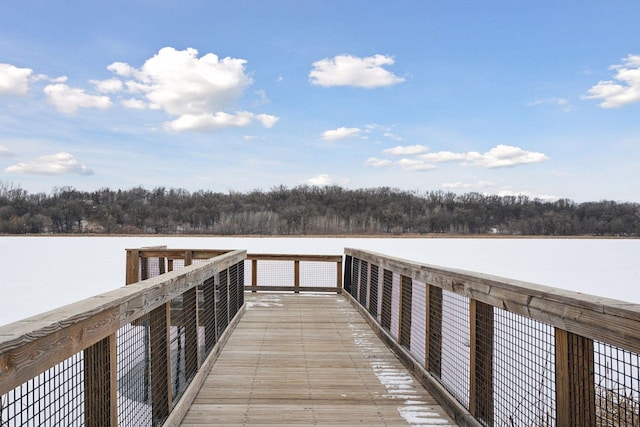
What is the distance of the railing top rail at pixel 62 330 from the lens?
122 centimetres

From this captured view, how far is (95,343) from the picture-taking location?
5.88ft

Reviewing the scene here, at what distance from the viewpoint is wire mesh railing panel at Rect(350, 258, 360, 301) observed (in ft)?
25.2

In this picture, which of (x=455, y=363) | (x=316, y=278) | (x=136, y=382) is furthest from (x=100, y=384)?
(x=316, y=278)

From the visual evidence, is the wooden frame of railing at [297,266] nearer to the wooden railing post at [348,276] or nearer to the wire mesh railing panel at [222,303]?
the wooden railing post at [348,276]

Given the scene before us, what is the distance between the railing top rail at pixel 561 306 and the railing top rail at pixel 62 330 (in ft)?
5.82

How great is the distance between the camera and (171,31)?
3089 cm

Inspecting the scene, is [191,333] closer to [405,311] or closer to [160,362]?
[160,362]

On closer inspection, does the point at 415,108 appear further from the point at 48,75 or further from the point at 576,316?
the point at 576,316

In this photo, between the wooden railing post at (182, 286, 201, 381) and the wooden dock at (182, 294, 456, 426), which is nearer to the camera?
the wooden dock at (182, 294, 456, 426)

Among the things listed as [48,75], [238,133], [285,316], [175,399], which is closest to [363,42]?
[238,133]

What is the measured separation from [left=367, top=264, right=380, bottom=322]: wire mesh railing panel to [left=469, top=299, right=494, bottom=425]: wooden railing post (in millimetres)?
3012

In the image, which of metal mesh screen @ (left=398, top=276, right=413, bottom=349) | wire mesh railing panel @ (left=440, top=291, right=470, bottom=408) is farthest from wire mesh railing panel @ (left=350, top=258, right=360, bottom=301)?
wire mesh railing panel @ (left=440, top=291, right=470, bottom=408)

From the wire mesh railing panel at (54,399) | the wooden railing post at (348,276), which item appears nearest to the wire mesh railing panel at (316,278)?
the wooden railing post at (348,276)

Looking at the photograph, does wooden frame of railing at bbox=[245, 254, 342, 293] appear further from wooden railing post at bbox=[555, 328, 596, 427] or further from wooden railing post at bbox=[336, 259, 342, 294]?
wooden railing post at bbox=[555, 328, 596, 427]
